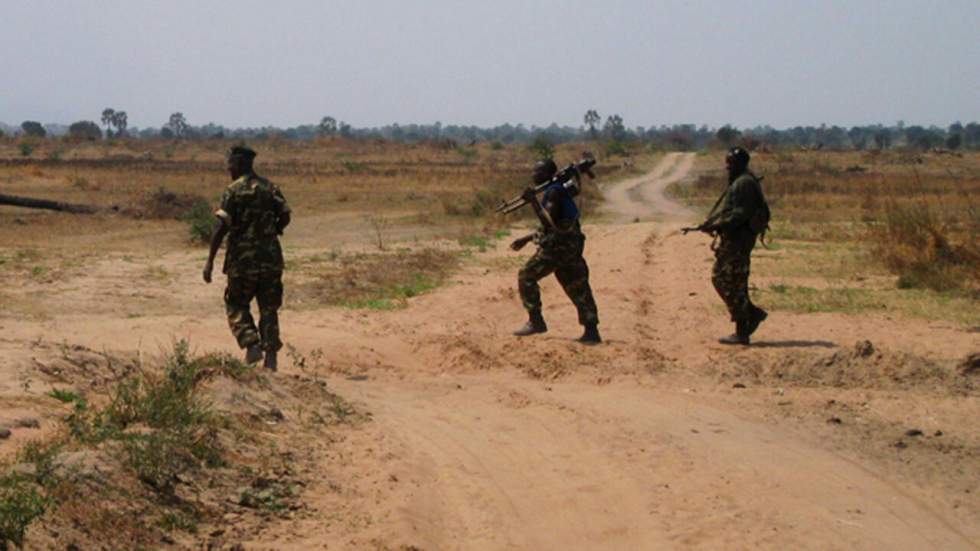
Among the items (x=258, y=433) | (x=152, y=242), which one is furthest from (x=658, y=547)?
(x=152, y=242)

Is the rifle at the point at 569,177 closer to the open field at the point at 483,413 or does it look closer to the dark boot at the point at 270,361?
the open field at the point at 483,413

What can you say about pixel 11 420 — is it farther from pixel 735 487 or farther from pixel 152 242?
pixel 152 242

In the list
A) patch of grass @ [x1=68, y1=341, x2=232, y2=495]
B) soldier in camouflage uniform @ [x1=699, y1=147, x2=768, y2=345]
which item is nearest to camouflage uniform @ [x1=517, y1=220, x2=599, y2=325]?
soldier in camouflage uniform @ [x1=699, y1=147, x2=768, y2=345]

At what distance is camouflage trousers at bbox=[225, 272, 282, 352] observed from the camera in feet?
30.5

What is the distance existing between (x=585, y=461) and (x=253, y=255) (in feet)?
11.7

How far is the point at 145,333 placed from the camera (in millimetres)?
11227

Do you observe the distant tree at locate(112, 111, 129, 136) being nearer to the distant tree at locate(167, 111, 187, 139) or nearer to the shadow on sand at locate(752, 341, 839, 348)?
the distant tree at locate(167, 111, 187, 139)

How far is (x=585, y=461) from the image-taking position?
280 inches

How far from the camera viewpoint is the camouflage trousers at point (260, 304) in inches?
366

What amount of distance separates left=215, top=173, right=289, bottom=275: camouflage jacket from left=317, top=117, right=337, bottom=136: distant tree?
123042 millimetres

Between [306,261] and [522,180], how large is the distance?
18340mm

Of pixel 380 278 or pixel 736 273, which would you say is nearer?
pixel 736 273

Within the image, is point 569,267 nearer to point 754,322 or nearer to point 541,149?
point 754,322

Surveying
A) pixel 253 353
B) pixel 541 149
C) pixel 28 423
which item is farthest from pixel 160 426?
pixel 541 149
